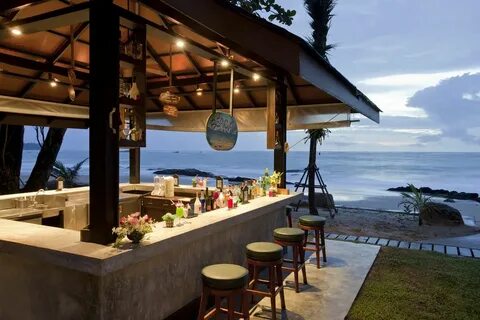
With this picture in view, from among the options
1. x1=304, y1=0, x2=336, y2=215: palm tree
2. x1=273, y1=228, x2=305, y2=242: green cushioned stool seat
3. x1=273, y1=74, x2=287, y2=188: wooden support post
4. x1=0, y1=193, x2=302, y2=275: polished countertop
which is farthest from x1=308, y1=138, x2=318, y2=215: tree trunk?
x1=0, y1=193, x2=302, y2=275: polished countertop

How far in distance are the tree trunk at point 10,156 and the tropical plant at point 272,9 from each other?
5763mm

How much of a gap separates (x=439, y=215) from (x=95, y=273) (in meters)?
8.83

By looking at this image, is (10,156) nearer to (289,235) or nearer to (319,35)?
(289,235)

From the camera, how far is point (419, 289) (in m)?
4.39

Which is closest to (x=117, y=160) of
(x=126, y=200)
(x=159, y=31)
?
(x=159, y=31)

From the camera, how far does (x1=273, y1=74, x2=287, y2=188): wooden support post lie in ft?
17.7

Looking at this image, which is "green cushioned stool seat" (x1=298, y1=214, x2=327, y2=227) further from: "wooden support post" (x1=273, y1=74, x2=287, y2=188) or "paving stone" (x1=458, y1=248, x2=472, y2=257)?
"paving stone" (x1=458, y1=248, x2=472, y2=257)

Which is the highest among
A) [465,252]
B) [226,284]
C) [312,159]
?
[312,159]

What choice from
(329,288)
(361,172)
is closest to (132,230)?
(329,288)

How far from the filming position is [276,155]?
5.55m

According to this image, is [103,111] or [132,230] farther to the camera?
[132,230]

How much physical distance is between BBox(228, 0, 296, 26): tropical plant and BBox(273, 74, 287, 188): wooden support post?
3.98 ft

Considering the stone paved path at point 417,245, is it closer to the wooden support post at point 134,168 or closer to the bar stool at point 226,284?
the wooden support post at point 134,168

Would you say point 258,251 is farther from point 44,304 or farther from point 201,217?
point 44,304
